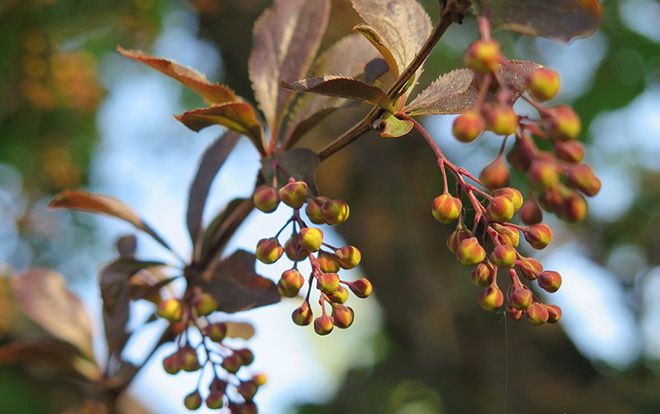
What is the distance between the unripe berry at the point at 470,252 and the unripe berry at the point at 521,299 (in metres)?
0.06

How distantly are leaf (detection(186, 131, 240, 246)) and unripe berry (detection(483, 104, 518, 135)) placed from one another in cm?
53

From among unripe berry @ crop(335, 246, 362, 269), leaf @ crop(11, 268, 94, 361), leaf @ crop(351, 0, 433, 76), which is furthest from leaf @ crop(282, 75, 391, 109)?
leaf @ crop(11, 268, 94, 361)

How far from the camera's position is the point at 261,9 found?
2.86 m

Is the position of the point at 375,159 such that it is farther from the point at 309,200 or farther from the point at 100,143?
the point at 309,200

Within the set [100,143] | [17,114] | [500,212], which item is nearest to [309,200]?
[500,212]

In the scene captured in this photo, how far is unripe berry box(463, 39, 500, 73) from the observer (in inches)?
20.5

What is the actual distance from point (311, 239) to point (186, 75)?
24cm

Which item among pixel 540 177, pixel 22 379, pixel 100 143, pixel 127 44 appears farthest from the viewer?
pixel 100 143

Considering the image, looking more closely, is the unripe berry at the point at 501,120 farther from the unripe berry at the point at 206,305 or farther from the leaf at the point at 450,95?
the unripe berry at the point at 206,305

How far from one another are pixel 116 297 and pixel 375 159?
6.28 ft

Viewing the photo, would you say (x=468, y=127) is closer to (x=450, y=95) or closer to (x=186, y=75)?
(x=450, y=95)

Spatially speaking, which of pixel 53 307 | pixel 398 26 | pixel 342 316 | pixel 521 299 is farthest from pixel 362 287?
pixel 53 307

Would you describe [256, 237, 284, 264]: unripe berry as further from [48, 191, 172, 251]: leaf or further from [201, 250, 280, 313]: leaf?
[48, 191, 172, 251]: leaf

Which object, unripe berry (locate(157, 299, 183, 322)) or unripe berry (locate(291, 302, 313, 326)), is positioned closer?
unripe berry (locate(291, 302, 313, 326))
